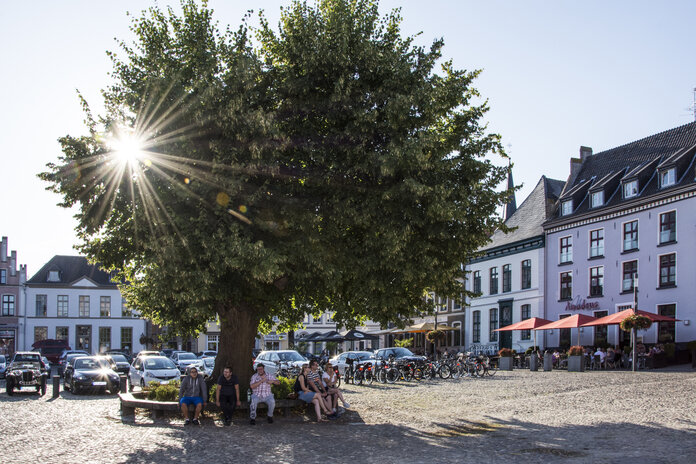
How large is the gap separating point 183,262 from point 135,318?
66.4 m

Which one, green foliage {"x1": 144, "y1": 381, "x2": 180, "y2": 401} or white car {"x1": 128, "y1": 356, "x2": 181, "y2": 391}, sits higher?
green foliage {"x1": 144, "y1": 381, "x2": 180, "y2": 401}

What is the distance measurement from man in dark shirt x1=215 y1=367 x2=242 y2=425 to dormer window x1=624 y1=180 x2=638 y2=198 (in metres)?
30.2

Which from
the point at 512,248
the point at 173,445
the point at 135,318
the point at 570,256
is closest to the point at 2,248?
the point at 135,318

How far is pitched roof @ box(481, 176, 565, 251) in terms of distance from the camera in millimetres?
47781

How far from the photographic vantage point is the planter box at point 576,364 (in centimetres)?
3231

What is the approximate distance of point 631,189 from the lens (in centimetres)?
4044

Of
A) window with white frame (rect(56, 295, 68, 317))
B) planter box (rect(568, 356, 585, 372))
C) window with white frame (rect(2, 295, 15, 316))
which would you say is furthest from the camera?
window with white frame (rect(56, 295, 68, 317))

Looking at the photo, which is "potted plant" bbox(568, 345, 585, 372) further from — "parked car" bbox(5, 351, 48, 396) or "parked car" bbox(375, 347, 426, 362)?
"parked car" bbox(5, 351, 48, 396)

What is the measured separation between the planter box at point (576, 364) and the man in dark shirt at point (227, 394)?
2008 centimetres

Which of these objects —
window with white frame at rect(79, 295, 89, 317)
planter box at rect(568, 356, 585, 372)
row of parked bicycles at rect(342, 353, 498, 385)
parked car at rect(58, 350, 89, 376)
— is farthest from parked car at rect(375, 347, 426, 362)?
window with white frame at rect(79, 295, 89, 317)

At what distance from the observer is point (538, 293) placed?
4694 centimetres

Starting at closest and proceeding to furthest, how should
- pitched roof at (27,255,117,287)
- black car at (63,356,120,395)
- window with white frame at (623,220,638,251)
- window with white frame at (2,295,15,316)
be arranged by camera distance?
black car at (63,356,120,395) → window with white frame at (623,220,638,251) → window with white frame at (2,295,15,316) → pitched roof at (27,255,117,287)

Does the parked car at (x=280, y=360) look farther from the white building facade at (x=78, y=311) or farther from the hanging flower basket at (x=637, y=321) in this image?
the white building facade at (x=78, y=311)

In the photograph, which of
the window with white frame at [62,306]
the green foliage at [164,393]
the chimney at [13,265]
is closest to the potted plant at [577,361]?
the green foliage at [164,393]
